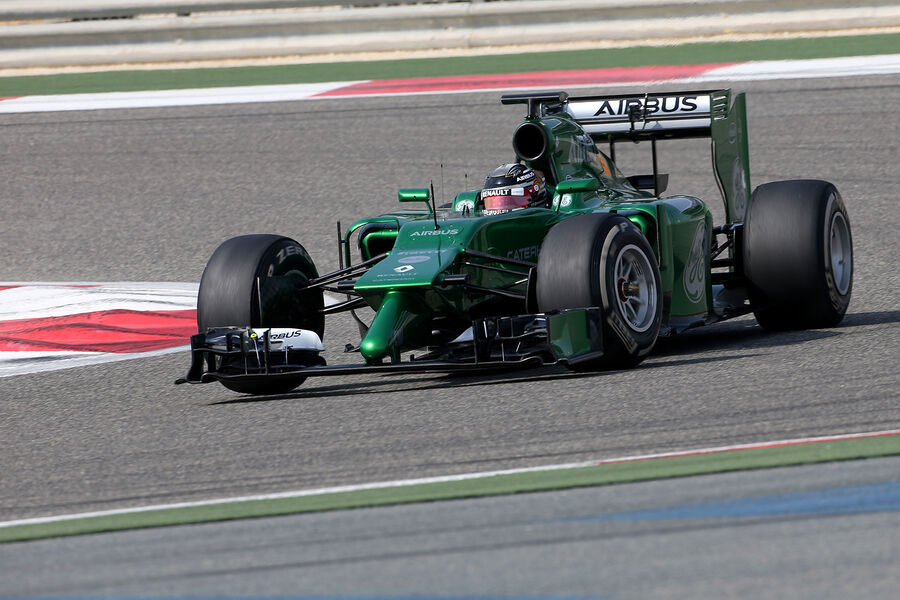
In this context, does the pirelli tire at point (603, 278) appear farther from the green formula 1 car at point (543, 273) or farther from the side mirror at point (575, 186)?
the side mirror at point (575, 186)

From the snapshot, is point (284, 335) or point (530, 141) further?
point (530, 141)

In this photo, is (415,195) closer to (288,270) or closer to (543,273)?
(288,270)

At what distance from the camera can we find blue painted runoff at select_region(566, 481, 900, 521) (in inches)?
180

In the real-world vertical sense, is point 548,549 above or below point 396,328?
below

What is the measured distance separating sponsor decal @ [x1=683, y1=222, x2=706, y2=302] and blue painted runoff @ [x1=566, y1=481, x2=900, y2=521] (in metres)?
3.90

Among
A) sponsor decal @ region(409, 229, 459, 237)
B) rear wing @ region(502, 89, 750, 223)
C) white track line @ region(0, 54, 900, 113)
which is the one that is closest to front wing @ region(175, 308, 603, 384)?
sponsor decal @ region(409, 229, 459, 237)

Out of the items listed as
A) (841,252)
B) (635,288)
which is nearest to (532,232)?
(635,288)

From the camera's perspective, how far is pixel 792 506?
4645mm

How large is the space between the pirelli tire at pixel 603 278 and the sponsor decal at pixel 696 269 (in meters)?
0.80

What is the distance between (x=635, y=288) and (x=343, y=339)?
282 centimetres

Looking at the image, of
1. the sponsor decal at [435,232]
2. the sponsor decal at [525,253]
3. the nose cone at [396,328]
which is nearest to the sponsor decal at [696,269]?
the sponsor decal at [525,253]

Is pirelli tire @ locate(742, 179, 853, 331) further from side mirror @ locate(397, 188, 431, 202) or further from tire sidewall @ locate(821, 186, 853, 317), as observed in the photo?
side mirror @ locate(397, 188, 431, 202)

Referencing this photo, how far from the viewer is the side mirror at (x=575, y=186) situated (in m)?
8.60

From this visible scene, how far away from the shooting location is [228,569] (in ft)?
14.4
